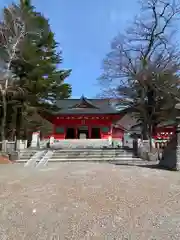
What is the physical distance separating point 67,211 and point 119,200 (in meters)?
1.19

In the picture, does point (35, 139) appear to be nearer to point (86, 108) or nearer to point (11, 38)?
point (11, 38)

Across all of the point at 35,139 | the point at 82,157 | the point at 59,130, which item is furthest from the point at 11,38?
the point at 59,130

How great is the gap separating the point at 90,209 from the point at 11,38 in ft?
53.1

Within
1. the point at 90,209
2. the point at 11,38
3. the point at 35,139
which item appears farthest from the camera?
the point at 35,139

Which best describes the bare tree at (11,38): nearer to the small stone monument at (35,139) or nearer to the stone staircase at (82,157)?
the stone staircase at (82,157)

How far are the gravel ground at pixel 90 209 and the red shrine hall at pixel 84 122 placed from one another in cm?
2219

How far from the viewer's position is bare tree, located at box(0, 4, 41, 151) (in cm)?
1709

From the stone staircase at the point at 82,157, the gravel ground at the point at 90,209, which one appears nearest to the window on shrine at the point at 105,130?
the stone staircase at the point at 82,157

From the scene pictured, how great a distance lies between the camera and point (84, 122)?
29875mm

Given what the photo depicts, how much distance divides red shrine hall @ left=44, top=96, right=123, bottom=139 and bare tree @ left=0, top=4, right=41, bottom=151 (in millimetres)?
11386

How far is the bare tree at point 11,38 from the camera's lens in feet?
56.1

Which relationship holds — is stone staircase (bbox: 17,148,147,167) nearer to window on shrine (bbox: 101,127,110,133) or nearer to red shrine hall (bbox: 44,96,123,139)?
red shrine hall (bbox: 44,96,123,139)

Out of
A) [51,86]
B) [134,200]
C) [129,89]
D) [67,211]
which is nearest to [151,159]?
[129,89]

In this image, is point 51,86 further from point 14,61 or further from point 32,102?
point 14,61
